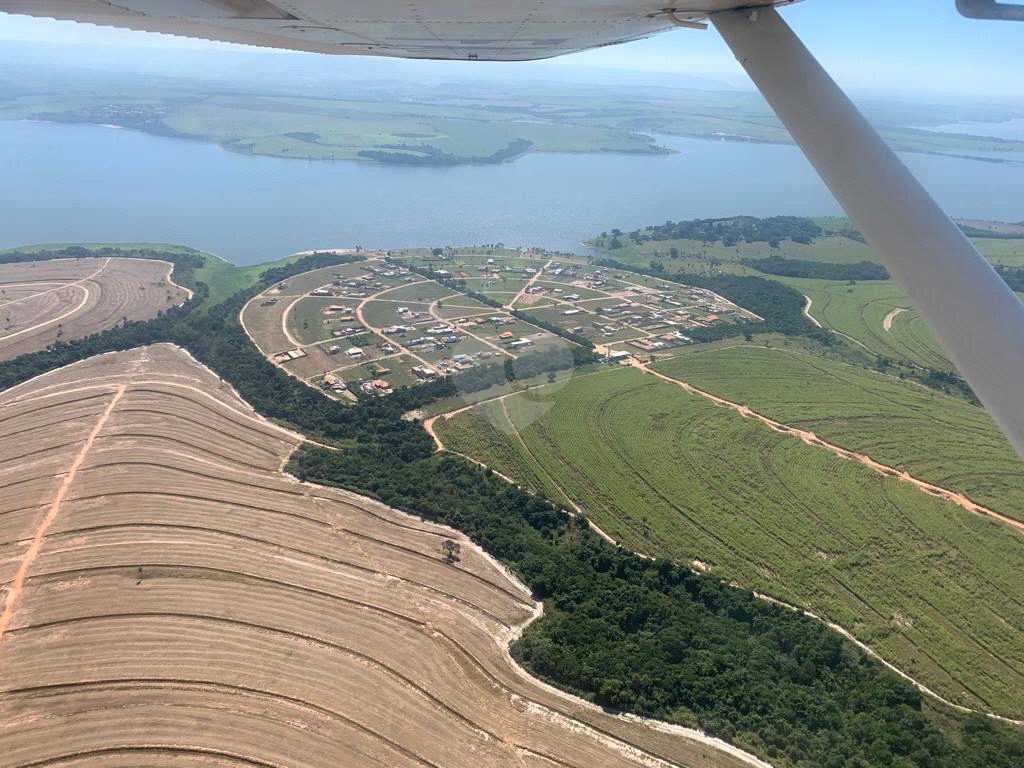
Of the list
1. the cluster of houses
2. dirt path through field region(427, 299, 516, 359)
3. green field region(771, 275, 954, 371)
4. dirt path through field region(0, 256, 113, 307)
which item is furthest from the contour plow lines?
dirt path through field region(0, 256, 113, 307)

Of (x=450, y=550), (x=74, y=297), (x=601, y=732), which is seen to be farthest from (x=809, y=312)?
(x=74, y=297)

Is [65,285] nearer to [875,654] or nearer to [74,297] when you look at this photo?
[74,297]

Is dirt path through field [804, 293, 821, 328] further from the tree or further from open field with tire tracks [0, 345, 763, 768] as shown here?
open field with tire tracks [0, 345, 763, 768]

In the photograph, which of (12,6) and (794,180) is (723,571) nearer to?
(12,6)

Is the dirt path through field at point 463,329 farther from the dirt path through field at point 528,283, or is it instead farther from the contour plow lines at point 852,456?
the contour plow lines at point 852,456

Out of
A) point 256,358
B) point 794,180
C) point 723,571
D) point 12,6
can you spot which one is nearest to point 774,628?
point 723,571

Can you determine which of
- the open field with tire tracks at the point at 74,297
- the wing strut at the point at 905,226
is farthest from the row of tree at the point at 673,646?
the open field with tire tracks at the point at 74,297
